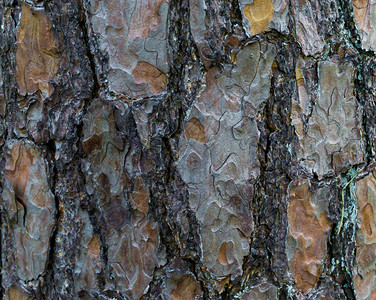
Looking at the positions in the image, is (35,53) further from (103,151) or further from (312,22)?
(312,22)

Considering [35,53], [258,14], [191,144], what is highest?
[258,14]

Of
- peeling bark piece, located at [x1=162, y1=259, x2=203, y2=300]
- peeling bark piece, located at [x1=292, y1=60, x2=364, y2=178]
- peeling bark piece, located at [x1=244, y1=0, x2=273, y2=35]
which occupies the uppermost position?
peeling bark piece, located at [x1=244, y1=0, x2=273, y2=35]

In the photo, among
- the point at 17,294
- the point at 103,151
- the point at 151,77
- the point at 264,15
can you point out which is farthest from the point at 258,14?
the point at 17,294

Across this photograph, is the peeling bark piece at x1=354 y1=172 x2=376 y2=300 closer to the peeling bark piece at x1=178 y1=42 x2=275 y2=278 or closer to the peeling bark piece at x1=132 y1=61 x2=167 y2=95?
the peeling bark piece at x1=178 y1=42 x2=275 y2=278

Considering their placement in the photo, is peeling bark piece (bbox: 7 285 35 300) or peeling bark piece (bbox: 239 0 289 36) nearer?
peeling bark piece (bbox: 239 0 289 36)

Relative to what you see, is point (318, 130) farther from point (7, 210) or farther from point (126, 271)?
point (7, 210)

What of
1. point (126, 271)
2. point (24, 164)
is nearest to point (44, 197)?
point (24, 164)

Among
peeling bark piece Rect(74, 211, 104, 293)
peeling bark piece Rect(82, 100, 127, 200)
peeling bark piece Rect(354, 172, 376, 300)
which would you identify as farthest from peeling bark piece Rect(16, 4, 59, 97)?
peeling bark piece Rect(354, 172, 376, 300)
